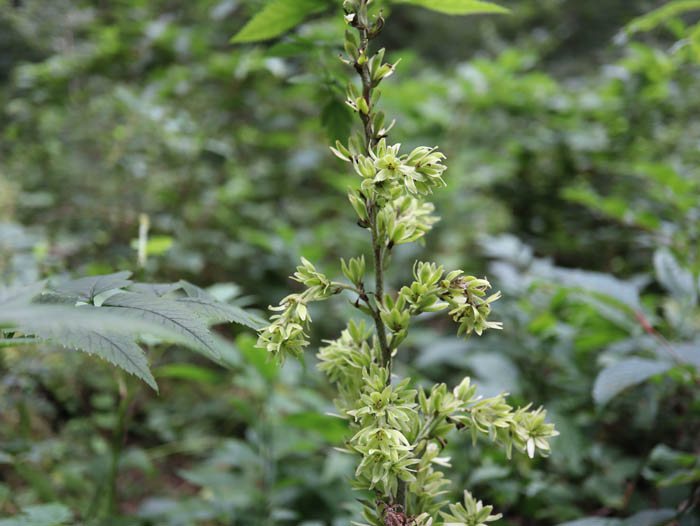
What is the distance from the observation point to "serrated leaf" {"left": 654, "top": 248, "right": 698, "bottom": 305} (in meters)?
1.37

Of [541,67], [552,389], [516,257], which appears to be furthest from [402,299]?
[541,67]

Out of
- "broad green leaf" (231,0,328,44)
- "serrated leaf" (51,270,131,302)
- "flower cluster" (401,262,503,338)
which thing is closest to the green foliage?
"serrated leaf" (51,270,131,302)

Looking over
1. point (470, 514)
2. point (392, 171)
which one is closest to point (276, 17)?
point (392, 171)

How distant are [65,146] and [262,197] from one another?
4.05 ft

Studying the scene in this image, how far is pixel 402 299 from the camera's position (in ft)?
Answer: 2.39

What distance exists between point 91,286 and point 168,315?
176mm

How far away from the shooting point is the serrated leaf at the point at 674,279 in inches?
53.8

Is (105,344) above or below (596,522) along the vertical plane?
above

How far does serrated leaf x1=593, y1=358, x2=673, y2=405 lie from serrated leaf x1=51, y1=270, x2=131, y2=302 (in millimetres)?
917

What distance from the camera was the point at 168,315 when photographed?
631 mm

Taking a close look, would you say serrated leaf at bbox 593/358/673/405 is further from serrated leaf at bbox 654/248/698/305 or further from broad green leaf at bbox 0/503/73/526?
broad green leaf at bbox 0/503/73/526

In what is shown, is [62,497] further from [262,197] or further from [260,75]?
[260,75]

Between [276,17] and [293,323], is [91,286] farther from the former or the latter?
[276,17]

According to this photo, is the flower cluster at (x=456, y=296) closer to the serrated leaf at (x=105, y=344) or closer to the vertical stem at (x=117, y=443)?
the serrated leaf at (x=105, y=344)
